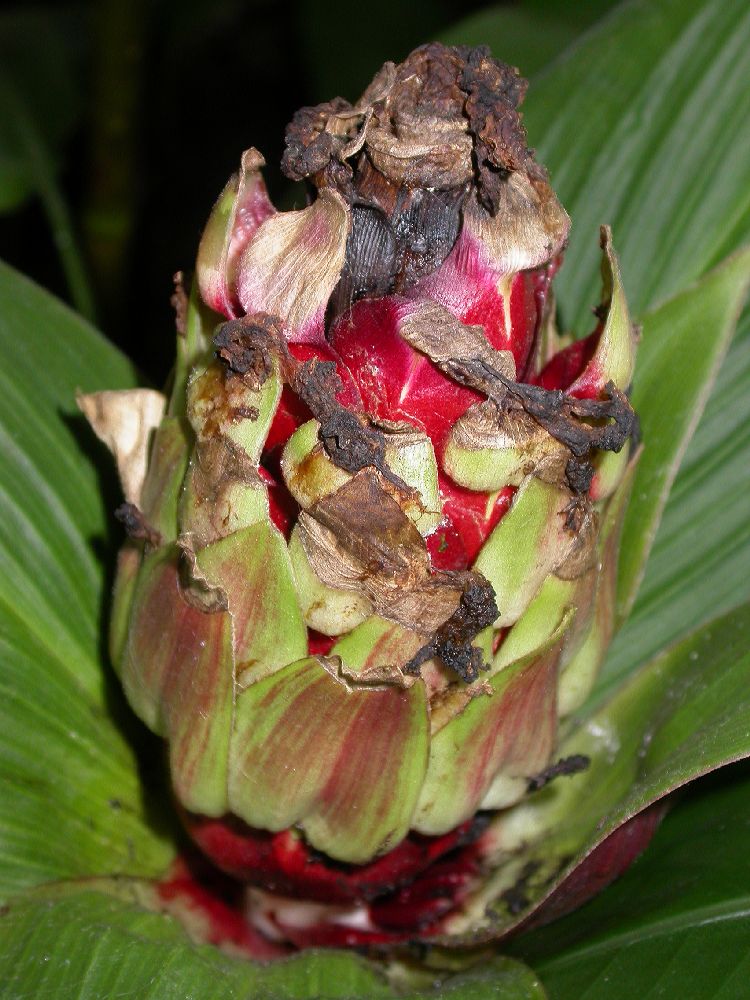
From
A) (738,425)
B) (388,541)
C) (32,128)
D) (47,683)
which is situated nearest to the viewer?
(388,541)

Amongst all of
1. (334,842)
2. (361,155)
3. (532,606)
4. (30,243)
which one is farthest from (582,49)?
(30,243)

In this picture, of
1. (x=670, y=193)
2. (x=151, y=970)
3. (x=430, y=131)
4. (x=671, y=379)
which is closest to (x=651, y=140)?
(x=670, y=193)

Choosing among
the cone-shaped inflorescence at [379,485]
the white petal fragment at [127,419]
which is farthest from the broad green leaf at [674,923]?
the white petal fragment at [127,419]

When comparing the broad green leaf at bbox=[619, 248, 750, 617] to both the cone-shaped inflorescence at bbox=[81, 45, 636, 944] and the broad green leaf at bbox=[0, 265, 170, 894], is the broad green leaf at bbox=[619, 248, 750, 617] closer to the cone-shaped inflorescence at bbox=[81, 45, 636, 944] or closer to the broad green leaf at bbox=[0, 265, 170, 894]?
the cone-shaped inflorescence at bbox=[81, 45, 636, 944]

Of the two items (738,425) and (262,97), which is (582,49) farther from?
(262,97)

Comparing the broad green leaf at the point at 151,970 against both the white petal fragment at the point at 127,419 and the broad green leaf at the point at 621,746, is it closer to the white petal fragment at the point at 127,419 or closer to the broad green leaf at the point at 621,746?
the broad green leaf at the point at 621,746
